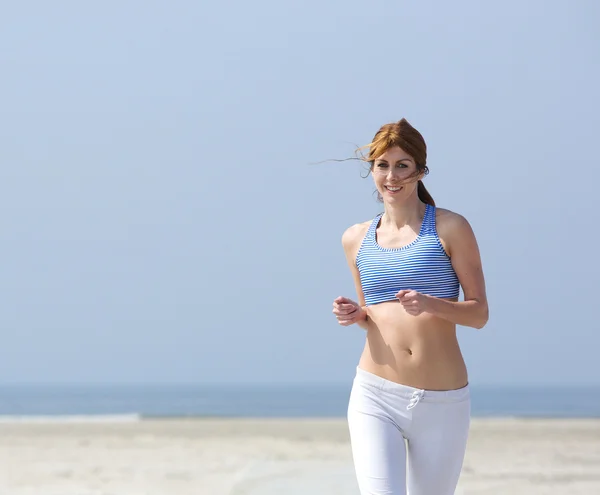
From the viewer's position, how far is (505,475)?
383 inches

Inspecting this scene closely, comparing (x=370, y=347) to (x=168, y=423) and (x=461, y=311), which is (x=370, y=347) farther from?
(x=168, y=423)

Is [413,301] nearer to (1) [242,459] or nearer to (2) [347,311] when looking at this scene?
(2) [347,311]

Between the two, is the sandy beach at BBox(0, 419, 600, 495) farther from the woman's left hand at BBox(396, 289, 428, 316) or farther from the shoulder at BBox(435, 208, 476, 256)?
the woman's left hand at BBox(396, 289, 428, 316)

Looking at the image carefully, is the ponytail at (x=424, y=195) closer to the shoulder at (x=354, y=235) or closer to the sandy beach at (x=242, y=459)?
the shoulder at (x=354, y=235)

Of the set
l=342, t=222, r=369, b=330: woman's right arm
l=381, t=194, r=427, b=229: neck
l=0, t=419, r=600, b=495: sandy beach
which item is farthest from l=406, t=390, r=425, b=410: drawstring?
l=0, t=419, r=600, b=495: sandy beach

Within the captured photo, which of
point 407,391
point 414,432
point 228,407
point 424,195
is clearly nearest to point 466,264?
point 424,195

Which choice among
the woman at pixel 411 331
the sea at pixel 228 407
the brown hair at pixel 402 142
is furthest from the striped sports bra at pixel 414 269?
the sea at pixel 228 407

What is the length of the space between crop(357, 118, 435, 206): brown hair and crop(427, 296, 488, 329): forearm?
1.73ft

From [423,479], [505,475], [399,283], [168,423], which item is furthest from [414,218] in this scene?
[168,423]

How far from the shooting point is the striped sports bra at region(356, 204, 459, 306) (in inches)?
152

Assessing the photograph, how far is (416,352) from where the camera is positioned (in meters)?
3.79

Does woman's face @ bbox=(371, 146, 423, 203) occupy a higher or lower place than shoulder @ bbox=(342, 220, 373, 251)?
higher

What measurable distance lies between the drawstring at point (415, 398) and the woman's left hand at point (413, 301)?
0.32 meters

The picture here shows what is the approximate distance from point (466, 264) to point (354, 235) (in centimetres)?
55
